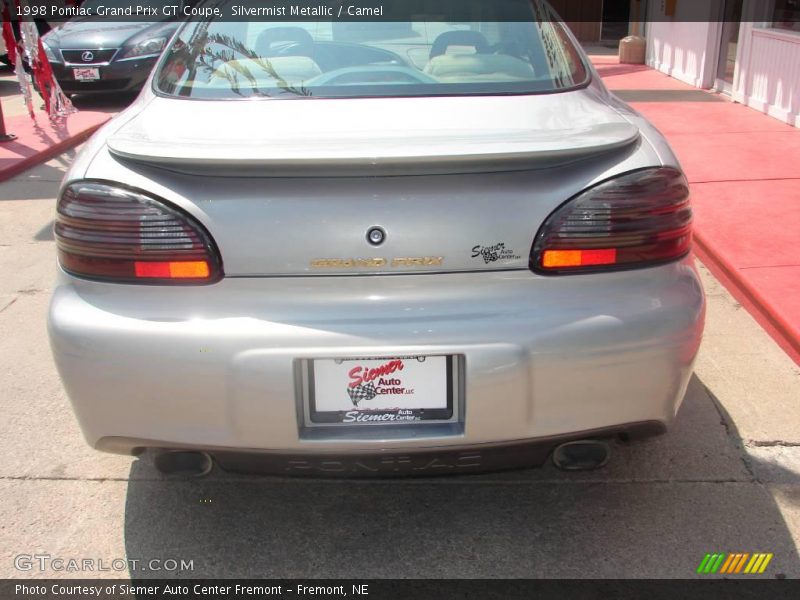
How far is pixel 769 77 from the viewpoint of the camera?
8711mm

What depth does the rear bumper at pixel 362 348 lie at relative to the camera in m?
2.01

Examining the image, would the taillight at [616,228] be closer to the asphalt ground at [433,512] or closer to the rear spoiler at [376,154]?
the rear spoiler at [376,154]

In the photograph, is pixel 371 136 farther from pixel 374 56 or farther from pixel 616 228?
pixel 374 56

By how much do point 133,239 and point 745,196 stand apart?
4.88 metres

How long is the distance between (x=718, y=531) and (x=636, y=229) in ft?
3.40

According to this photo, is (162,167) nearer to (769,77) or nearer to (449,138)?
(449,138)

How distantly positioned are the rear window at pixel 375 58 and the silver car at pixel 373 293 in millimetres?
426

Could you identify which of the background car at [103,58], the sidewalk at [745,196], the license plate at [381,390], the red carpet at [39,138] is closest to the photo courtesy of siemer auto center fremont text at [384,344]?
the license plate at [381,390]

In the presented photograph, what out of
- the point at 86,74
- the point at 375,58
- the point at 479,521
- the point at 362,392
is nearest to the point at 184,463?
the point at 362,392

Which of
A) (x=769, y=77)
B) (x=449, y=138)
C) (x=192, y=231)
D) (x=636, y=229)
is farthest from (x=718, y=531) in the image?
(x=769, y=77)

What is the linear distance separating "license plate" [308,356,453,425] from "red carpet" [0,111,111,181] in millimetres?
6223

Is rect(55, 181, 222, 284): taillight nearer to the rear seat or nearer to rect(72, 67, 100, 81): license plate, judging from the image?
the rear seat

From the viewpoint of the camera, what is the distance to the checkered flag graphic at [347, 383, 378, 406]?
2084 mm

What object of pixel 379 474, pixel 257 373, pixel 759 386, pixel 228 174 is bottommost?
pixel 759 386
